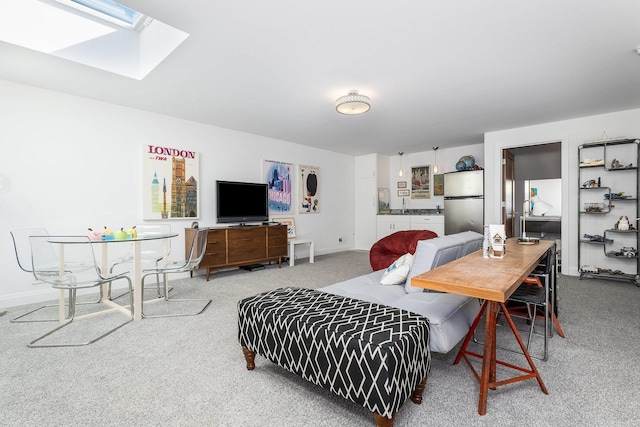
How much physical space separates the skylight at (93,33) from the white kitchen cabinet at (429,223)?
574 centimetres

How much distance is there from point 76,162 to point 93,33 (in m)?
1.65

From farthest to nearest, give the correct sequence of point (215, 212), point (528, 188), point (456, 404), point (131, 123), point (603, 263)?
point (528, 188)
point (215, 212)
point (603, 263)
point (131, 123)
point (456, 404)

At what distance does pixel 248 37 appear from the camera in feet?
7.93

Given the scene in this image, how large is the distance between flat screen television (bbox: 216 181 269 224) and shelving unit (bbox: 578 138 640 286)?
16.7 feet

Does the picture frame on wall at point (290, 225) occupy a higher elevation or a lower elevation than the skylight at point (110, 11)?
lower

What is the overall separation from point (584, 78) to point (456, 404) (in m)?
3.59

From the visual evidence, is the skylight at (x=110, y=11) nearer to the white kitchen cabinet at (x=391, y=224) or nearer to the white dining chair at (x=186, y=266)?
the white dining chair at (x=186, y=266)

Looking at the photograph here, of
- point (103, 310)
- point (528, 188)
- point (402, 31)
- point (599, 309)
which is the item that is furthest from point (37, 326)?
point (528, 188)

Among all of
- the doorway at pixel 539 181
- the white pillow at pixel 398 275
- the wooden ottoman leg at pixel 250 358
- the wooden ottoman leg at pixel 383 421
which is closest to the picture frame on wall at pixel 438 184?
the doorway at pixel 539 181

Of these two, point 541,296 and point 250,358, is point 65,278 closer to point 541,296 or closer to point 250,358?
point 250,358

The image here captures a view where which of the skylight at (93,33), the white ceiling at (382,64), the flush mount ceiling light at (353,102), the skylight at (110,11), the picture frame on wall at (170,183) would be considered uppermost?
the skylight at (110,11)

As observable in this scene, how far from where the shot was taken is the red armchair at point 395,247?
4.19 m

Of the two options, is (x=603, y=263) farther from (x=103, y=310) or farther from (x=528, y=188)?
(x=103, y=310)

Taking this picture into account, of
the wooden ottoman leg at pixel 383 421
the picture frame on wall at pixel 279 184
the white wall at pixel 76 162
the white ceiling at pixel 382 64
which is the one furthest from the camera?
the picture frame on wall at pixel 279 184
